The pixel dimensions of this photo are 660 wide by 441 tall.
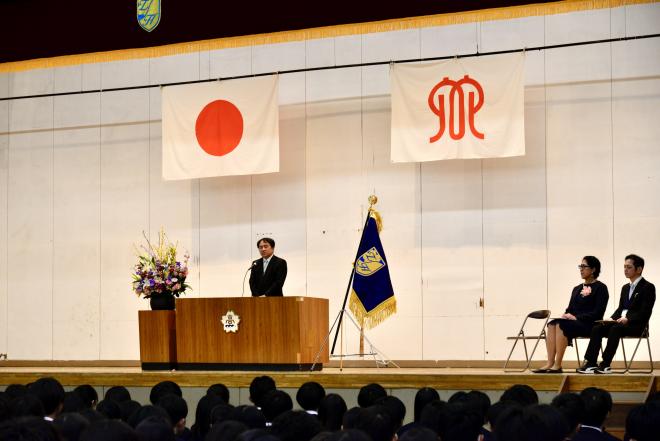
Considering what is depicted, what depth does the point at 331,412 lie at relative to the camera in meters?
5.57

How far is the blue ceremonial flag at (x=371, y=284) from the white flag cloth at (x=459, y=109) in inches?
36.0

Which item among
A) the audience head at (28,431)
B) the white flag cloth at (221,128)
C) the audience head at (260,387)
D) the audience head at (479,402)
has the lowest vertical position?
the audience head at (260,387)

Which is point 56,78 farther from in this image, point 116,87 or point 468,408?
point 468,408

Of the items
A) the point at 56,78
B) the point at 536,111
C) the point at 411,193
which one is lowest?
the point at 411,193

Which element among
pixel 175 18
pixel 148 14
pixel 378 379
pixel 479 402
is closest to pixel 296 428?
pixel 479 402

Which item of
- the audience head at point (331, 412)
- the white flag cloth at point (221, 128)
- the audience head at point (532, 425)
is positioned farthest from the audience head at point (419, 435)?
the white flag cloth at point (221, 128)

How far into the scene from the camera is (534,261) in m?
10.9

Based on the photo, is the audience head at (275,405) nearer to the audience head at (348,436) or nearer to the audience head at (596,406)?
the audience head at (596,406)

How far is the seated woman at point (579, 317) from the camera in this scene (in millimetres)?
8906

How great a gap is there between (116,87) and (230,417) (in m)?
8.91

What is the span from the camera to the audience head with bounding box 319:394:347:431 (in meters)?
5.54

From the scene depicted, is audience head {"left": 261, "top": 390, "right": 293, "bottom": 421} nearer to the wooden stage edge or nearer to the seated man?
the wooden stage edge

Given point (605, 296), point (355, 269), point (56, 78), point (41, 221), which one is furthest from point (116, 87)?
point (605, 296)

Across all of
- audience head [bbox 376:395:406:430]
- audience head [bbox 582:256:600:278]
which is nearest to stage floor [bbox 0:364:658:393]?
audience head [bbox 582:256:600:278]
